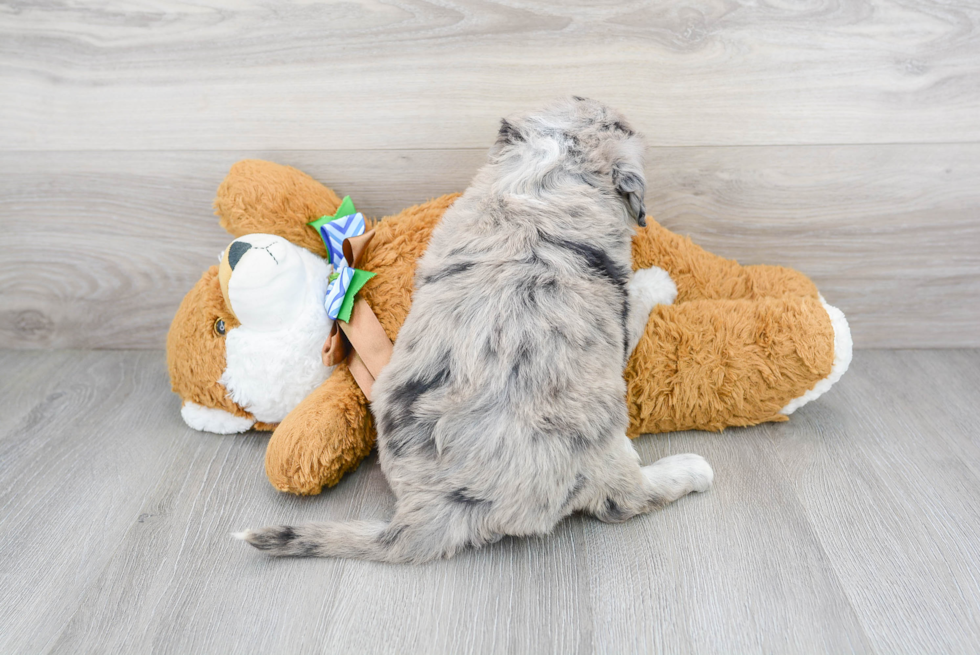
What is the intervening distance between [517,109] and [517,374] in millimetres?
796

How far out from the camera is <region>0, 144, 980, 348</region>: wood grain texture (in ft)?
5.71

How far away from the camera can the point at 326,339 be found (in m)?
1.55

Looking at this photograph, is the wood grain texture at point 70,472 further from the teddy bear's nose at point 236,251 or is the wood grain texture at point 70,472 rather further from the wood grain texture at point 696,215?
the teddy bear's nose at point 236,251

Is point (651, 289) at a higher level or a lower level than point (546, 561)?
higher

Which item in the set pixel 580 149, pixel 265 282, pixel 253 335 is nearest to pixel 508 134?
pixel 580 149

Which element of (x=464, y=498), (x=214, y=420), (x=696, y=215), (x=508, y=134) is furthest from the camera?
(x=696, y=215)

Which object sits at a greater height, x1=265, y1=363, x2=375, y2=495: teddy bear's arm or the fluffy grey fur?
the fluffy grey fur

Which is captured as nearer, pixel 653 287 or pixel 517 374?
pixel 517 374

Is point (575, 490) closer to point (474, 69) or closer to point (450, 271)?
point (450, 271)

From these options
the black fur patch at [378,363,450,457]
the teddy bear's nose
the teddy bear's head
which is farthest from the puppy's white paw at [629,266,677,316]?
the teddy bear's nose

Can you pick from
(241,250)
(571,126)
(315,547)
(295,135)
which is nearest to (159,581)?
(315,547)

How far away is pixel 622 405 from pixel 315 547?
64cm

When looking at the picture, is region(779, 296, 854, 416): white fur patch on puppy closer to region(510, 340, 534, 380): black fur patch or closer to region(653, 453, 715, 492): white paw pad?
region(653, 453, 715, 492): white paw pad

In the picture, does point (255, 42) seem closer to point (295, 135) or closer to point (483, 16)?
point (295, 135)
